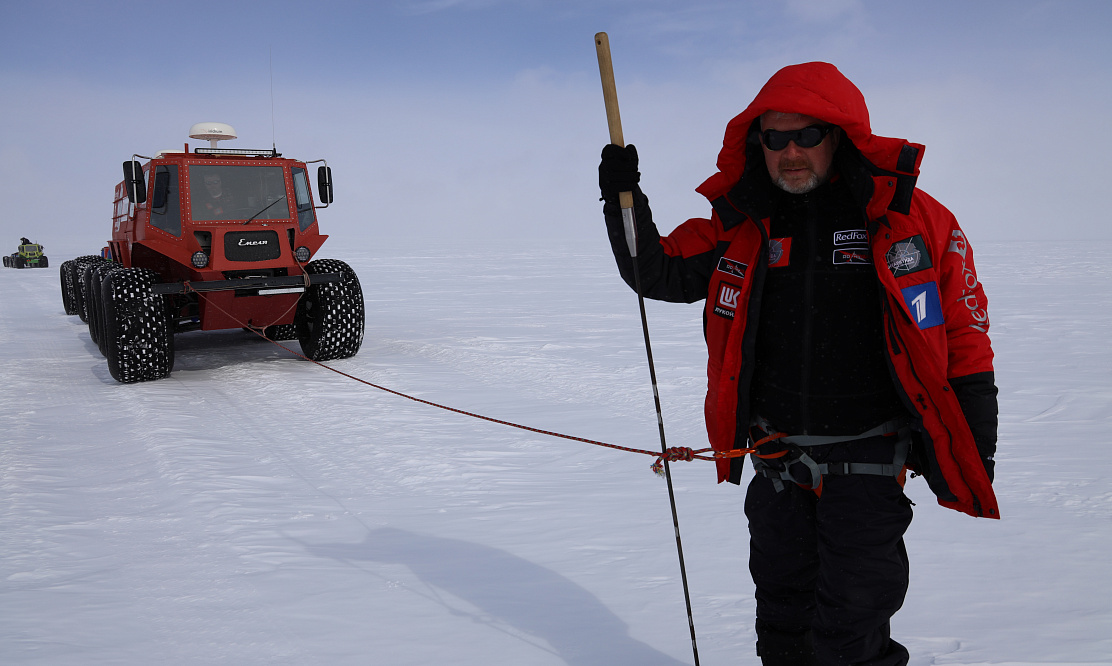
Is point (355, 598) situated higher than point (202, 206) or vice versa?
point (202, 206)

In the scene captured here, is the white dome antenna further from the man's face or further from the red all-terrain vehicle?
the man's face

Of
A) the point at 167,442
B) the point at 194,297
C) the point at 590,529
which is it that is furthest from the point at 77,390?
the point at 590,529

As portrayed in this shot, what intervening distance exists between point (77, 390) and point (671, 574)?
6250 millimetres

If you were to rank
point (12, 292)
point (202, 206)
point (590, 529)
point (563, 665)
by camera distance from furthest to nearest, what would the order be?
1. point (12, 292)
2. point (202, 206)
3. point (590, 529)
4. point (563, 665)

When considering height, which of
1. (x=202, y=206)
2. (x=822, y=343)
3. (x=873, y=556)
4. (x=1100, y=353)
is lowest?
(x=1100, y=353)

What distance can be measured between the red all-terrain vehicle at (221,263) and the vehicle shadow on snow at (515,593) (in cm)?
464

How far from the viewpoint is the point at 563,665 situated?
275cm

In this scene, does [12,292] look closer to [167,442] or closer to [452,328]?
[452,328]

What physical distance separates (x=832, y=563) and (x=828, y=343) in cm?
58

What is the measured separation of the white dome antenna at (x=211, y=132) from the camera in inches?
364

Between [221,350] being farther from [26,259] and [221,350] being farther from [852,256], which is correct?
[26,259]

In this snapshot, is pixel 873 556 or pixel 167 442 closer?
pixel 873 556

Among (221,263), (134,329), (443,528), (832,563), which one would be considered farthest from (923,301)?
(134,329)

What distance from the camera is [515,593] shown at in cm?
327
